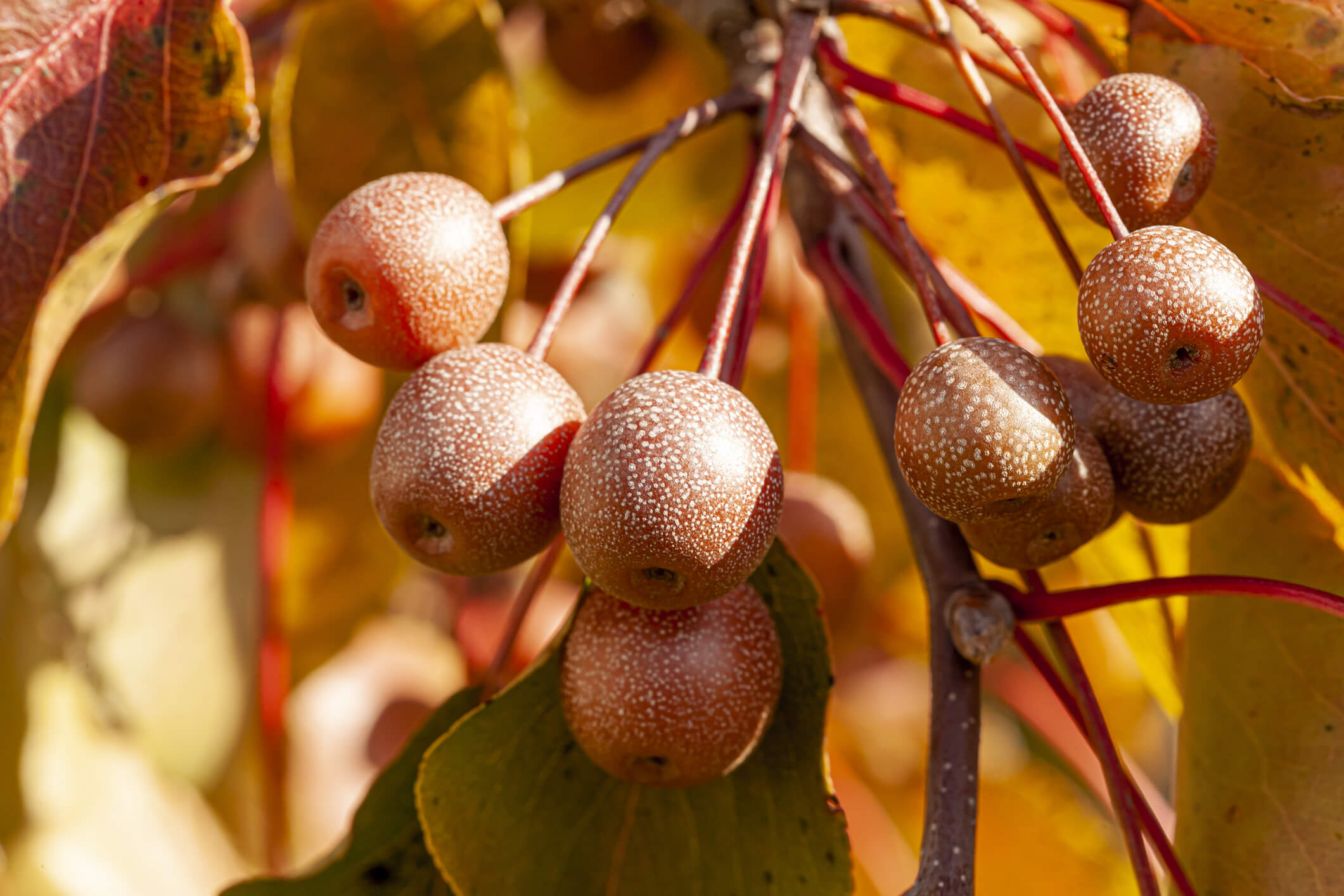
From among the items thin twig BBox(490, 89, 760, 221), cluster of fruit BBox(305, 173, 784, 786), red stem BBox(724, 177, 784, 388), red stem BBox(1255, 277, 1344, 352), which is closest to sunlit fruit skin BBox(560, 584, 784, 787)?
cluster of fruit BBox(305, 173, 784, 786)

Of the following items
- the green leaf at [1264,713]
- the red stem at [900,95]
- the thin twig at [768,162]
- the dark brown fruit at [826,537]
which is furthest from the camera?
the dark brown fruit at [826,537]

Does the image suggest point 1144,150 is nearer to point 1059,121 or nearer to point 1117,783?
point 1059,121

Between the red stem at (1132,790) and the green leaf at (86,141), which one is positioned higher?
the green leaf at (86,141)

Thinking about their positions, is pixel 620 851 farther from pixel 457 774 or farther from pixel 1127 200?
pixel 1127 200

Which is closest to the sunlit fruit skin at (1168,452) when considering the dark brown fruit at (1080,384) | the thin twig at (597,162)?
the dark brown fruit at (1080,384)

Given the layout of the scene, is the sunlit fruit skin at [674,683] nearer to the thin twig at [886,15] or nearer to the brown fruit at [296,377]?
the thin twig at [886,15]

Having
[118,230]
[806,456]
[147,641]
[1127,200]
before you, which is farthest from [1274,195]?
[147,641]
